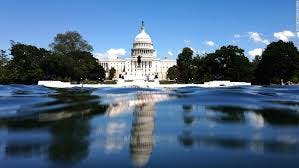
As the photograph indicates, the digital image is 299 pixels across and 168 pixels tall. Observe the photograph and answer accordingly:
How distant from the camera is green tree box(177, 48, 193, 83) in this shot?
496 ft

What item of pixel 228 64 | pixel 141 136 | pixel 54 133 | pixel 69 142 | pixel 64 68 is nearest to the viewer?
pixel 69 142

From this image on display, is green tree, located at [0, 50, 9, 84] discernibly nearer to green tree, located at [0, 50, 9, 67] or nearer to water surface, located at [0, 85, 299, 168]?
green tree, located at [0, 50, 9, 67]

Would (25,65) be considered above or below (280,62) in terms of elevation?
below

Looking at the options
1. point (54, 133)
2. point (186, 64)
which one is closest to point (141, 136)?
point (54, 133)

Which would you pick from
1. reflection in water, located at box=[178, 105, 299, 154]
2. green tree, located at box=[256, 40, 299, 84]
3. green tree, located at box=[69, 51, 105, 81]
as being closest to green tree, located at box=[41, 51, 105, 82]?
green tree, located at box=[69, 51, 105, 81]

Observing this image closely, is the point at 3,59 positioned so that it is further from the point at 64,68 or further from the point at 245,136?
the point at 245,136

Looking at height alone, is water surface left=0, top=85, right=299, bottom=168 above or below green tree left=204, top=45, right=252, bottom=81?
below

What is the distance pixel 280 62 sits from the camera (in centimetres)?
12212

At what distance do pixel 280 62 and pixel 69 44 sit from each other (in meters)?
69.9

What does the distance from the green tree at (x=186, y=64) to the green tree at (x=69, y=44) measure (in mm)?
31326

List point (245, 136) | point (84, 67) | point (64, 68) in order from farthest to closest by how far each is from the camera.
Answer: point (84, 67), point (64, 68), point (245, 136)

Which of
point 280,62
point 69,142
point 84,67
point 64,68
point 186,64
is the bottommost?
point 69,142

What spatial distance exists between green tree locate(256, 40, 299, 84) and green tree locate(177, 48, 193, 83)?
27.6m

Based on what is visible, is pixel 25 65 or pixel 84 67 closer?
pixel 25 65
